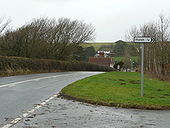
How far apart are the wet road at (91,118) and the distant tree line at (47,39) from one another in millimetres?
24353

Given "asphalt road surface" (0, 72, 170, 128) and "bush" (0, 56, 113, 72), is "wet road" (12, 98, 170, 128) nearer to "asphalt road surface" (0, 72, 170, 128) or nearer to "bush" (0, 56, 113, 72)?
"asphalt road surface" (0, 72, 170, 128)

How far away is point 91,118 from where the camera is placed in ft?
24.4

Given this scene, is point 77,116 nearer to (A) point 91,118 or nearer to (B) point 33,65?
(A) point 91,118

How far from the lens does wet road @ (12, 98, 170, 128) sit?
261 inches

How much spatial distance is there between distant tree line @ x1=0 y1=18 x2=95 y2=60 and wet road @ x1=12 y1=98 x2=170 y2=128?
2435 cm

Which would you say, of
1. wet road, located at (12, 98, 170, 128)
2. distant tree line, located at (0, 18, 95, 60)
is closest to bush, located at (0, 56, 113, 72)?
distant tree line, located at (0, 18, 95, 60)

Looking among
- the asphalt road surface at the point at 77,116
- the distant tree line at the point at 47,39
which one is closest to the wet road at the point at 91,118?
the asphalt road surface at the point at 77,116

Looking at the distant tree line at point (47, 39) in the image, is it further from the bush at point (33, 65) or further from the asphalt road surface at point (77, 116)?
the asphalt road surface at point (77, 116)

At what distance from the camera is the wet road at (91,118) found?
6637 mm

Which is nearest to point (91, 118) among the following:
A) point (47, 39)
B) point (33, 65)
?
point (33, 65)

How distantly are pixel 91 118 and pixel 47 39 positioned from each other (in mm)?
33906

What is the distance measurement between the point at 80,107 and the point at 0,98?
10.7 feet

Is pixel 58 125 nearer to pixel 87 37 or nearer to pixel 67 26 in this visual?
pixel 67 26

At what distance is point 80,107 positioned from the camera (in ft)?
30.2
